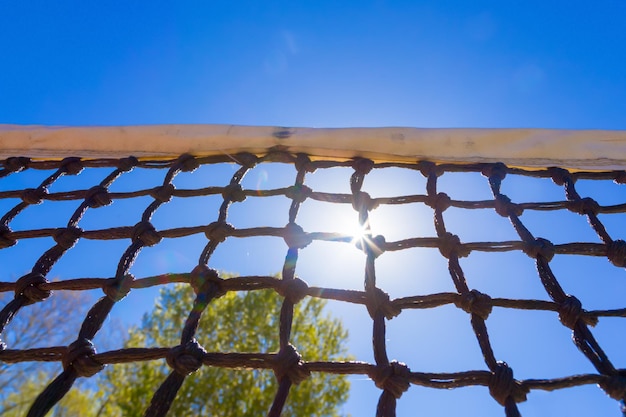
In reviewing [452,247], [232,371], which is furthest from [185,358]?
[232,371]

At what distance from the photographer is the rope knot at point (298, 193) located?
3.61 ft

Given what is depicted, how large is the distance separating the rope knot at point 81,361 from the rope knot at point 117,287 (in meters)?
0.11

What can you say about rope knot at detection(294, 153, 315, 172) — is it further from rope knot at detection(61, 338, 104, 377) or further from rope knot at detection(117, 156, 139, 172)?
rope knot at detection(61, 338, 104, 377)

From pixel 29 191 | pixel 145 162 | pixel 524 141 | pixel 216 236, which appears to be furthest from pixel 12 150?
pixel 524 141

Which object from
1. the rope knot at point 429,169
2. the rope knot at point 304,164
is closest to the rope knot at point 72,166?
the rope knot at point 304,164

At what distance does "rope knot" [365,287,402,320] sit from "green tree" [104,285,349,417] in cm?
433

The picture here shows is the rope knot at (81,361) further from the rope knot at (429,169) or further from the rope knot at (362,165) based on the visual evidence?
the rope knot at (429,169)

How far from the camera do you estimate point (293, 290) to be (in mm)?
852

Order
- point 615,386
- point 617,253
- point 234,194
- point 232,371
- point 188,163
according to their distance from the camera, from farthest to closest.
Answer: point 232,371, point 188,163, point 234,194, point 617,253, point 615,386

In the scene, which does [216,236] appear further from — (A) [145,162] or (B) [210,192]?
(A) [145,162]

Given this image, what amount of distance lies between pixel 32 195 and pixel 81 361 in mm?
631

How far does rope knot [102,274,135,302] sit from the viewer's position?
2.71 feet

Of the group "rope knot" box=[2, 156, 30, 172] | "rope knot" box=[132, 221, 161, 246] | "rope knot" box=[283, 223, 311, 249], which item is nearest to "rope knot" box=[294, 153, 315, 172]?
"rope knot" box=[283, 223, 311, 249]

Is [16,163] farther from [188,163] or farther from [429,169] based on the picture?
[429,169]
